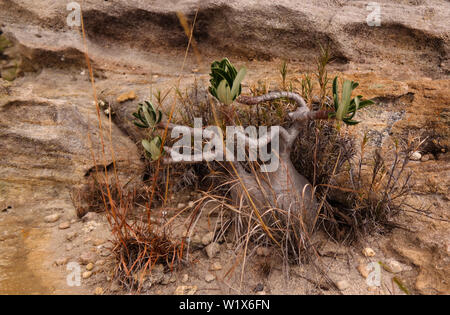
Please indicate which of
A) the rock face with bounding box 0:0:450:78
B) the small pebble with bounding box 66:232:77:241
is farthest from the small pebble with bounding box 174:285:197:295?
the rock face with bounding box 0:0:450:78

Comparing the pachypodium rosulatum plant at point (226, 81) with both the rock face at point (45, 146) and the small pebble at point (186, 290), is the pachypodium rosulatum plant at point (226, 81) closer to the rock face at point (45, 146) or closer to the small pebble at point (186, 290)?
the small pebble at point (186, 290)

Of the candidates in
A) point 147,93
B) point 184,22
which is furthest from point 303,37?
point 147,93

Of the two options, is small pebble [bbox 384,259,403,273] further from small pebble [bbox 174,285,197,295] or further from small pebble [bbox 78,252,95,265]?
small pebble [bbox 78,252,95,265]

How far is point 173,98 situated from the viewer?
2523 mm

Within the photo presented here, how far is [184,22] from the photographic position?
279 cm

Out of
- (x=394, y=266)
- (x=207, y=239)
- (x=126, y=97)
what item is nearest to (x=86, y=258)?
(x=207, y=239)

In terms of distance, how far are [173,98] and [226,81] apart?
42.7 inches

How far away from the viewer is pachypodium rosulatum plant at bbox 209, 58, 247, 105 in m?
1.52

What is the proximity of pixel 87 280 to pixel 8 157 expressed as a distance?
1230 millimetres

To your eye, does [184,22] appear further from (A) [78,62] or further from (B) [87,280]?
(B) [87,280]

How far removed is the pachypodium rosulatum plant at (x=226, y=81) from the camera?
152cm

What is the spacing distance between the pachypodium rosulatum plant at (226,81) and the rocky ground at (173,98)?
621 millimetres

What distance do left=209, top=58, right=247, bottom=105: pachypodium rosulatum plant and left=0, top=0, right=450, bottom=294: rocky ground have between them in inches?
24.4
